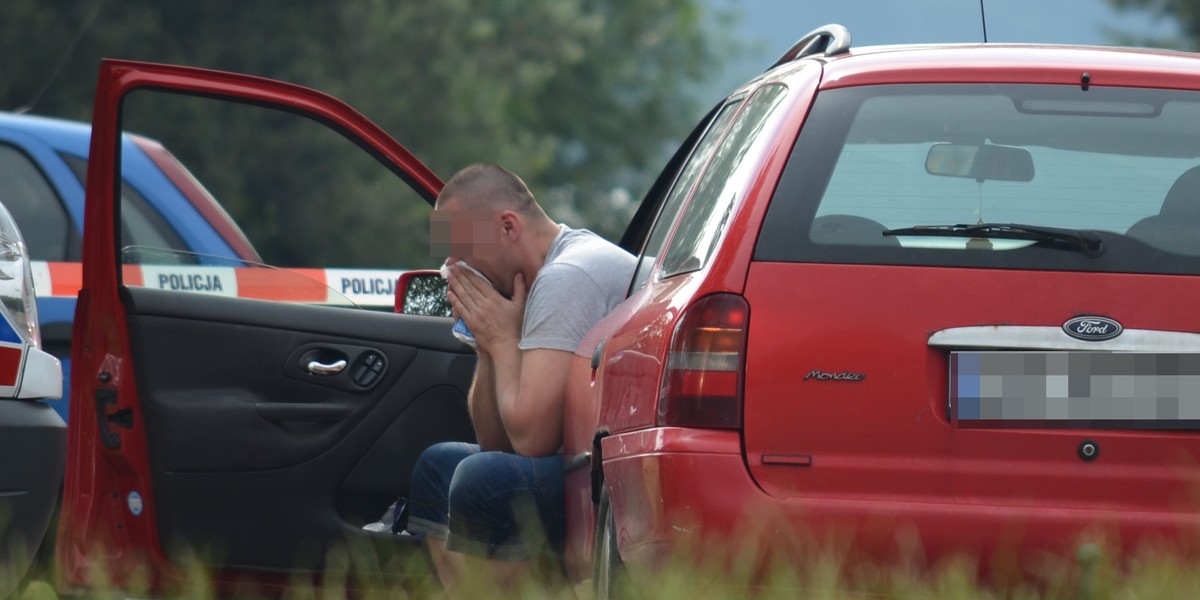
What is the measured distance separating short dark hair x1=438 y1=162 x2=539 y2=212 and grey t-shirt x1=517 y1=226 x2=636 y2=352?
25 centimetres

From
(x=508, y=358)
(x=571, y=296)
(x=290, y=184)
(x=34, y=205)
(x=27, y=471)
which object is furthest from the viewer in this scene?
(x=290, y=184)

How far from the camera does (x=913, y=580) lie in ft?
11.6

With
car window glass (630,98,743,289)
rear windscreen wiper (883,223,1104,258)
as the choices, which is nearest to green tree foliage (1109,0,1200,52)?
car window glass (630,98,743,289)

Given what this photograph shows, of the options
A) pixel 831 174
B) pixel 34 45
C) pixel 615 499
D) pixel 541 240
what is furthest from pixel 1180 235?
pixel 34 45

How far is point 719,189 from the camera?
4.05 m

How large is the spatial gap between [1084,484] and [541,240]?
6.41 ft

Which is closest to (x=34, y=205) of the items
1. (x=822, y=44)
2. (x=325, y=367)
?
(x=325, y=367)

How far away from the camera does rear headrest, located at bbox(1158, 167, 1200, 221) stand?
12.3 feet

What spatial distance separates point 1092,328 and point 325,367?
2448 millimetres

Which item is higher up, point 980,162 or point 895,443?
point 980,162

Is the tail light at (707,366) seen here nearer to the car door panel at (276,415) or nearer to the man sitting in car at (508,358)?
the man sitting in car at (508,358)

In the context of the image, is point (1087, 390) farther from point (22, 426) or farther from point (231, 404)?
point (231, 404)

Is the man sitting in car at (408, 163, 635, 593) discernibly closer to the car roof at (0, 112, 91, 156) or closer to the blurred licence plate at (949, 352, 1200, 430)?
the blurred licence plate at (949, 352, 1200, 430)

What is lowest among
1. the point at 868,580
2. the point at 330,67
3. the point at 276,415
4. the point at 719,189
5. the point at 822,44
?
the point at 868,580
